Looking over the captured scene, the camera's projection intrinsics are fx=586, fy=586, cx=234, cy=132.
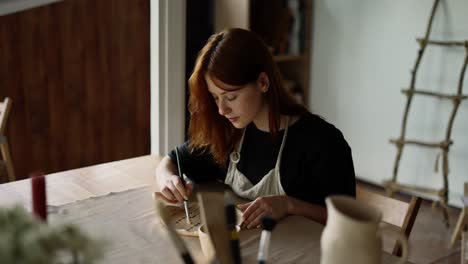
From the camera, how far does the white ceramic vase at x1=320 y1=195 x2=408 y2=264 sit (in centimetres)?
90

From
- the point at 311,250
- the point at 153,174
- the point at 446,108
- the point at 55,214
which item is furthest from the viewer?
the point at 446,108

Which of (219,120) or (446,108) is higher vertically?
(219,120)

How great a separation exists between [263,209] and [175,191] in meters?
0.27

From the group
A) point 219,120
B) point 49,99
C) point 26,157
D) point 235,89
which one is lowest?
point 26,157

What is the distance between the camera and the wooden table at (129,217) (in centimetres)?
124

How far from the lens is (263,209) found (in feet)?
4.46

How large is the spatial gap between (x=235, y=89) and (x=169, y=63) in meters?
1.04

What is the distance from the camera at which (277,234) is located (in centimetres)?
133

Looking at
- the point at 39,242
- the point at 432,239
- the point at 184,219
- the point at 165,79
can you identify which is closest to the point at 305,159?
the point at 184,219

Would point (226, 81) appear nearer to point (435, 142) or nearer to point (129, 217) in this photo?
point (129, 217)

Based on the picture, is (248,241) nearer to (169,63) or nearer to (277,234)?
(277,234)

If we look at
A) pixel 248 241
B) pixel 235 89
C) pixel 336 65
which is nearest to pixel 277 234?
pixel 248 241

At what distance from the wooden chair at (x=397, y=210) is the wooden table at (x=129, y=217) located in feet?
0.70

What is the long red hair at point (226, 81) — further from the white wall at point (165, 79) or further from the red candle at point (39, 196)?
the white wall at point (165, 79)
